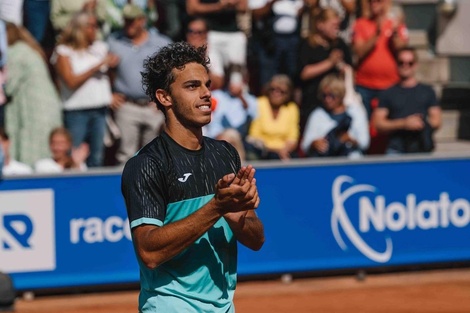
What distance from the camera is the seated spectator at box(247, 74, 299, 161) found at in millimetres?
11680

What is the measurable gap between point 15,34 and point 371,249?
430cm

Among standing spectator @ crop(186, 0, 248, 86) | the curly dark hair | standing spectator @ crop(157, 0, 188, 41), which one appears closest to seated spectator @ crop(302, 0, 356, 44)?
standing spectator @ crop(186, 0, 248, 86)

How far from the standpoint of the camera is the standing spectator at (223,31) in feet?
38.9

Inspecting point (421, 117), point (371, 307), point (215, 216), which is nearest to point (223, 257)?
point (215, 216)

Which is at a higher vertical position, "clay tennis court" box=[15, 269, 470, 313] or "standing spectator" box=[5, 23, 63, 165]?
"standing spectator" box=[5, 23, 63, 165]

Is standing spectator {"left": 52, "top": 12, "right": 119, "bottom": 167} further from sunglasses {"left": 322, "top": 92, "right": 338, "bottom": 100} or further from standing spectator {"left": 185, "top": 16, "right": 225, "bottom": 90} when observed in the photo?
sunglasses {"left": 322, "top": 92, "right": 338, "bottom": 100}

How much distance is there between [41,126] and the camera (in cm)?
1085

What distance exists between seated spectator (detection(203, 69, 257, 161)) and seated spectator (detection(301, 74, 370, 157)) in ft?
2.33

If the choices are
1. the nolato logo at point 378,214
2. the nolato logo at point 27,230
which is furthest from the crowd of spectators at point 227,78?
the nolato logo at point 378,214

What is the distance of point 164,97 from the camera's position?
4719 millimetres

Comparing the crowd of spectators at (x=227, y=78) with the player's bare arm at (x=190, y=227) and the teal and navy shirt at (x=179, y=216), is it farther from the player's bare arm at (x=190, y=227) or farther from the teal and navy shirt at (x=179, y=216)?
Answer: the player's bare arm at (x=190, y=227)

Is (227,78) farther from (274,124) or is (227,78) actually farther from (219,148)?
(219,148)

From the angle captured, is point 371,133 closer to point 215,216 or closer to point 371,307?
point 371,307

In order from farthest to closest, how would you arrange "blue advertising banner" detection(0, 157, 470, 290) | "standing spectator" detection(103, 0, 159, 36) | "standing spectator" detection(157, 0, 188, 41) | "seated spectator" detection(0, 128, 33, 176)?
"standing spectator" detection(157, 0, 188, 41) < "standing spectator" detection(103, 0, 159, 36) < "seated spectator" detection(0, 128, 33, 176) < "blue advertising banner" detection(0, 157, 470, 290)
